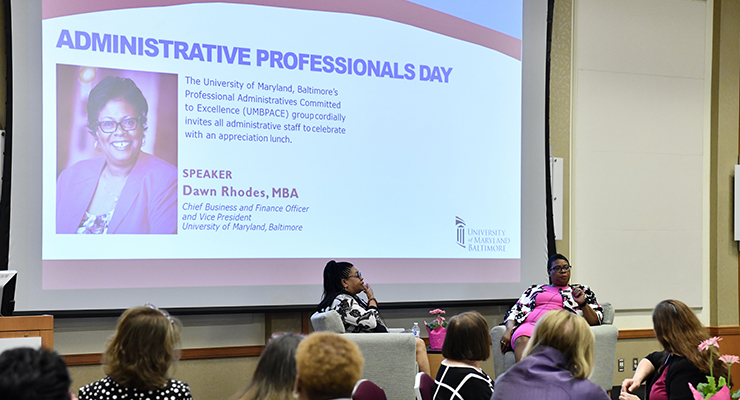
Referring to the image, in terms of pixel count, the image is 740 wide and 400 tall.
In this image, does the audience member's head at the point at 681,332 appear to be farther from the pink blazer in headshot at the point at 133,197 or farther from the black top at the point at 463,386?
the pink blazer in headshot at the point at 133,197

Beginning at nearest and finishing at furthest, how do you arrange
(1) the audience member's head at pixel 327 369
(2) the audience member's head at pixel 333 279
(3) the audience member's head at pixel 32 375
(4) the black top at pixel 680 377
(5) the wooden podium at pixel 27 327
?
(3) the audience member's head at pixel 32 375
(1) the audience member's head at pixel 327 369
(4) the black top at pixel 680 377
(5) the wooden podium at pixel 27 327
(2) the audience member's head at pixel 333 279

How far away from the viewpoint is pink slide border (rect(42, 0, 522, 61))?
3912 millimetres

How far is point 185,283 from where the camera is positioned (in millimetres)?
4141

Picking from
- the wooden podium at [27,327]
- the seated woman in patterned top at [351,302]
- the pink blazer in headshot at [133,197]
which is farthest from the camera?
the seated woman in patterned top at [351,302]

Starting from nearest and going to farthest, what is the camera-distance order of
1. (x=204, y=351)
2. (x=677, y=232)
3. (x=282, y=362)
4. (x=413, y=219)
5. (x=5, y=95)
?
(x=282, y=362) < (x=5, y=95) < (x=204, y=351) < (x=413, y=219) < (x=677, y=232)

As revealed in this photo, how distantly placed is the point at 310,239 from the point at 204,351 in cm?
100

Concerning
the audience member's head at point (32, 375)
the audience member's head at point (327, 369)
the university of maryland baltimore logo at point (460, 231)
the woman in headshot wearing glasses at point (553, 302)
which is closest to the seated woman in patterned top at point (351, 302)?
the woman in headshot wearing glasses at point (553, 302)

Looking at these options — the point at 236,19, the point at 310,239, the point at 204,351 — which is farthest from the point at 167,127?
the point at 204,351

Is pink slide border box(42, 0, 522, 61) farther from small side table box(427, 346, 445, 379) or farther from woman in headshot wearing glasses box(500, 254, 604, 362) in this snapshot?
small side table box(427, 346, 445, 379)

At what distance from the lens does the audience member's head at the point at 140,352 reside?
5.96ft

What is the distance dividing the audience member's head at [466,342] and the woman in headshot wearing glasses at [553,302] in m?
1.96

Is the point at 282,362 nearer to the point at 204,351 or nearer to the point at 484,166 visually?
the point at 204,351

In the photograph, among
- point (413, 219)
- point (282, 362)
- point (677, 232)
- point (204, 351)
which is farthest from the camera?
point (677, 232)

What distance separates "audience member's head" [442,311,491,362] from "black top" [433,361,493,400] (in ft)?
0.46
